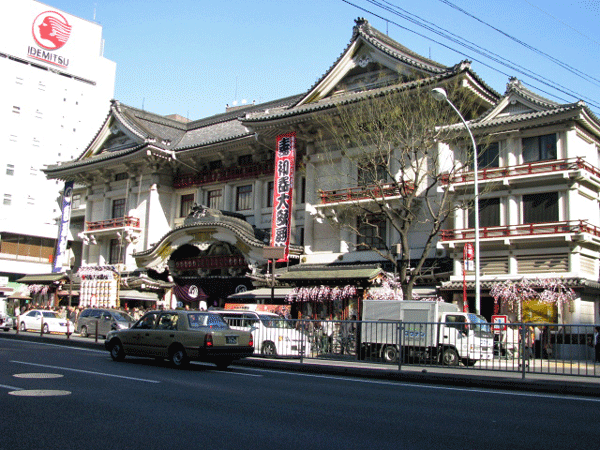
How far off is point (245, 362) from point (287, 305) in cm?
1145

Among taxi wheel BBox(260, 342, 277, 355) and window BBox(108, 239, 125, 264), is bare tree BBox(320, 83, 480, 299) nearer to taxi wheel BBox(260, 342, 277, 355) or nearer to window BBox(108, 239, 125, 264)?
taxi wheel BBox(260, 342, 277, 355)

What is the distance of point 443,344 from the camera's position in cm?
1558

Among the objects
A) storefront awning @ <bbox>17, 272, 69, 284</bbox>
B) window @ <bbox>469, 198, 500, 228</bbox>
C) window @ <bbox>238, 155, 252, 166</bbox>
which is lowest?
storefront awning @ <bbox>17, 272, 69, 284</bbox>

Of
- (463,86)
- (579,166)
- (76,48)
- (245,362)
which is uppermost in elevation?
(76,48)

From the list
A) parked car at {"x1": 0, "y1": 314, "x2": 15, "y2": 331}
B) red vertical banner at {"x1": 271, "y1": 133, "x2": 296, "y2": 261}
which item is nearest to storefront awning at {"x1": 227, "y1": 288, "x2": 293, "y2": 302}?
red vertical banner at {"x1": 271, "y1": 133, "x2": 296, "y2": 261}

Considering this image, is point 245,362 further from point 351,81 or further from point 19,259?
point 19,259

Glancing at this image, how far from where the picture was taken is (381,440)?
7.05 meters

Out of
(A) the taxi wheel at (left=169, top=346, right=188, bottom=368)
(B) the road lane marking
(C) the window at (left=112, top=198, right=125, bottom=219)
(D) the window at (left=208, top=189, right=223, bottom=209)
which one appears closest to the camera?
(B) the road lane marking

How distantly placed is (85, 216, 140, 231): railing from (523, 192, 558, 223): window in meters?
25.6

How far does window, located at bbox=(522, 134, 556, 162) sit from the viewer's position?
26797 mm

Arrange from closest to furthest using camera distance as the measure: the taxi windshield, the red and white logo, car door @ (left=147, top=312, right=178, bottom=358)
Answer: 1. car door @ (left=147, top=312, right=178, bottom=358)
2. the taxi windshield
3. the red and white logo

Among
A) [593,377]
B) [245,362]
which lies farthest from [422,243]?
[593,377]

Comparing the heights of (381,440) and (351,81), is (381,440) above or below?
below

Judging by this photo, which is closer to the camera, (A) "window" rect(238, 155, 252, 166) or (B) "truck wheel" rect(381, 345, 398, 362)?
(B) "truck wheel" rect(381, 345, 398, 362)
